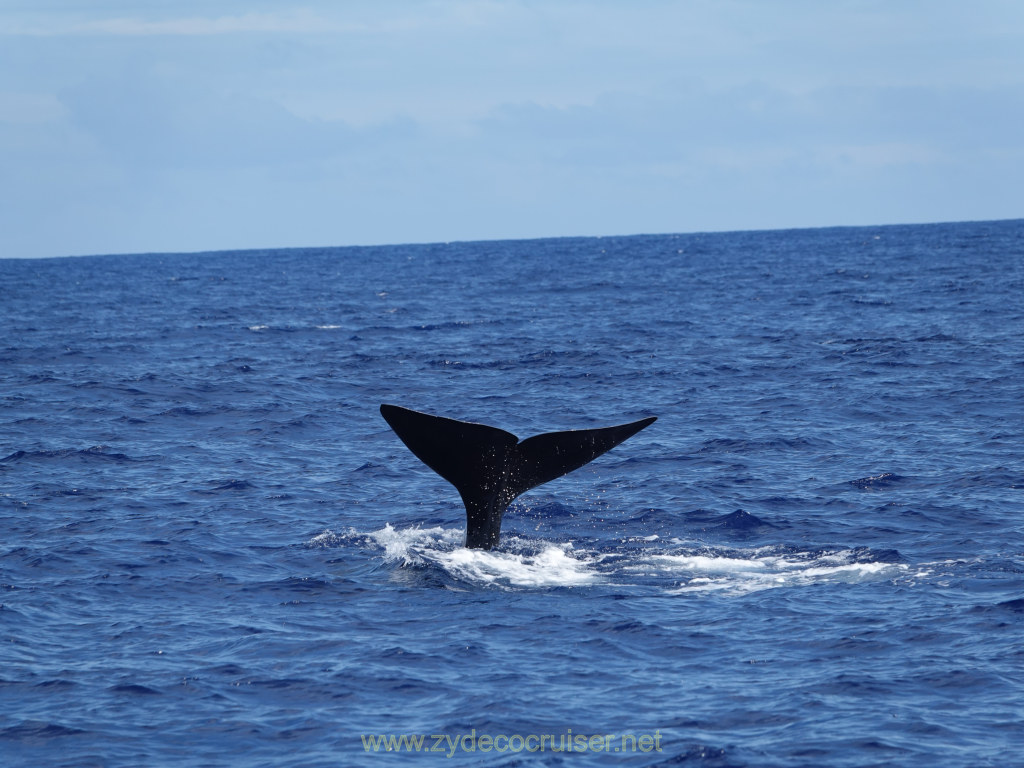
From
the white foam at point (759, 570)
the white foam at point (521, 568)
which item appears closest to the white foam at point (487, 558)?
the white foam at point (521, 568)

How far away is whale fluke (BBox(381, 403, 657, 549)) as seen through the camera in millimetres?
11930

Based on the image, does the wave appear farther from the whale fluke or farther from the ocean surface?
the whale fluke

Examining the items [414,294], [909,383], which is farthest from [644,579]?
[414,294]

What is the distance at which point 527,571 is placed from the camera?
13.6 metres

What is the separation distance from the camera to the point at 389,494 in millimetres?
18312

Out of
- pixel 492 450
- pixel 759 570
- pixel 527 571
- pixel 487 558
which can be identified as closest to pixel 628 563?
pixel 527 571

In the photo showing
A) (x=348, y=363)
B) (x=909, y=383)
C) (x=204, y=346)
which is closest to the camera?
(x=909, y=383)

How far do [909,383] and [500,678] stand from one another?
20.0 meters

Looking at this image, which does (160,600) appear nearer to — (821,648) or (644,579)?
(644,579)

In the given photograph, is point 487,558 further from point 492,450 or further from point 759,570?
point 759,570

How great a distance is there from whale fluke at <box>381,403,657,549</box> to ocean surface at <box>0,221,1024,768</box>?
1126 mm

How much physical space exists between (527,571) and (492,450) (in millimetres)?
1826

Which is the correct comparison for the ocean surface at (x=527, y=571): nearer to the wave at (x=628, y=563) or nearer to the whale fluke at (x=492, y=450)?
the wave at (x=628, y=563)

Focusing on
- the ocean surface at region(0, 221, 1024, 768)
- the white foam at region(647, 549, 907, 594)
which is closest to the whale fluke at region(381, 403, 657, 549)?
the ocean surface at region(0, 221, 1024, 768)
